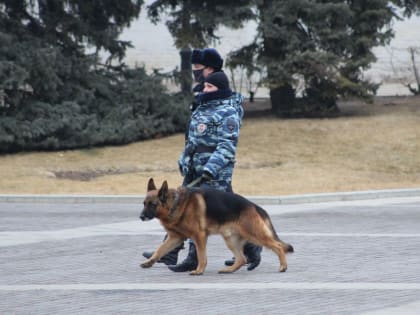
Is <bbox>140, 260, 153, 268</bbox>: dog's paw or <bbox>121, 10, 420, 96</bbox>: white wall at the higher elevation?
<bbox>121, 10, 420, 96</bbox>: white wall

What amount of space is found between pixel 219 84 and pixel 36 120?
14.2 meters

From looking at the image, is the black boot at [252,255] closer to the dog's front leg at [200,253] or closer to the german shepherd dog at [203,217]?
the german shepherd dog at [203,217]

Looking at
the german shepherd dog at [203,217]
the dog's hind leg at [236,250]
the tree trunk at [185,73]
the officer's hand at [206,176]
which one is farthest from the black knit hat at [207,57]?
the tree trunk at [185,73]

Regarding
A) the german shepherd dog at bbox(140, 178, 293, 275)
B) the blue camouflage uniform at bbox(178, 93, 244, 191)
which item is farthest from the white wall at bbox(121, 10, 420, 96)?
the german shepherd dog at bbox(140, 178, 293, 275)

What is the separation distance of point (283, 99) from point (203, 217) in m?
17.5

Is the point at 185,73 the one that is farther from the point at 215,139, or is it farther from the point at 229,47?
the point at 215,139

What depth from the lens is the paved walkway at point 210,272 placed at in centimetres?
847

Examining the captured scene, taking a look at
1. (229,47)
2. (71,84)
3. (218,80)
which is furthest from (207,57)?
(229,47)

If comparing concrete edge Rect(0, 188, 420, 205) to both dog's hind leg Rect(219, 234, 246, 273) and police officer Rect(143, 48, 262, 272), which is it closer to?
police officer Rect(143, 48, 262, 272)

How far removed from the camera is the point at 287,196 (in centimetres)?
1855

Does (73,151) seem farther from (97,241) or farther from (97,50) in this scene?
(97,241)

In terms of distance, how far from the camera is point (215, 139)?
1027cm

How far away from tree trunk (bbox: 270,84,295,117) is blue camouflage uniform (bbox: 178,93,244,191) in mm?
16564

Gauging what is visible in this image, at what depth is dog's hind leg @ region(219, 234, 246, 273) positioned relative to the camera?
33.3 feet
